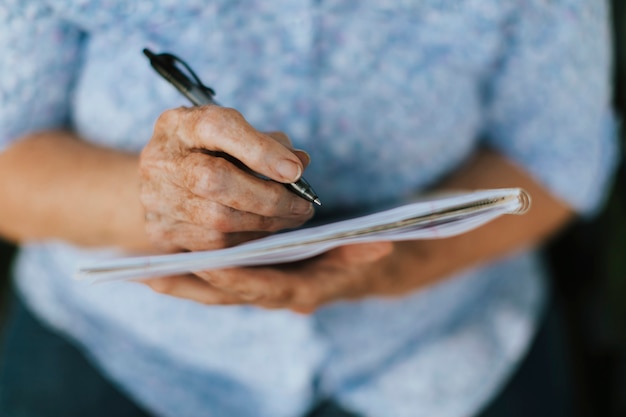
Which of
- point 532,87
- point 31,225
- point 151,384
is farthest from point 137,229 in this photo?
point 532,87

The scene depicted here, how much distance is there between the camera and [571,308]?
1242 millimetres

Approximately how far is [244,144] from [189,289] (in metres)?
0.17

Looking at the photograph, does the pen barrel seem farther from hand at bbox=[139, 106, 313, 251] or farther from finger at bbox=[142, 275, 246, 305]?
finger at bbox=[142, 275, 246, 305]

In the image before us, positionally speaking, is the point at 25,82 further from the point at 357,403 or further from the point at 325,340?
the point at 357,403

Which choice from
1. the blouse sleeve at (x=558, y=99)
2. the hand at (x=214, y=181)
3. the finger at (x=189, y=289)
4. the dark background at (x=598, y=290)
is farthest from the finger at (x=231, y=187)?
the dark background at (x=598, y=290)

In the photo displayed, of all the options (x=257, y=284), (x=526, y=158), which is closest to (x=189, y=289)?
(x=257, y=284)

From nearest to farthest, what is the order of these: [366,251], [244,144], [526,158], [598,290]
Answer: [244,144] < [366,251] < [526,158] < [598,290]

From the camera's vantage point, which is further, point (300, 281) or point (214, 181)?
point (300, 281)

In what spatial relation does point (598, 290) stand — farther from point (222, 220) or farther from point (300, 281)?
point (222, 220)

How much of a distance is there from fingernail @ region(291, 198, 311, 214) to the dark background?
77 cm

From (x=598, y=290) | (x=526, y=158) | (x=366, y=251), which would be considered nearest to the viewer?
(x=366, y=251)

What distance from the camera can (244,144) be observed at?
0.40 meters

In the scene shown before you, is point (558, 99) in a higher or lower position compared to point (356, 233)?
higher

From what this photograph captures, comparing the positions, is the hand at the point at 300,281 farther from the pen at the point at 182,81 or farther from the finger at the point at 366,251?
the pen at the point at 182,81
